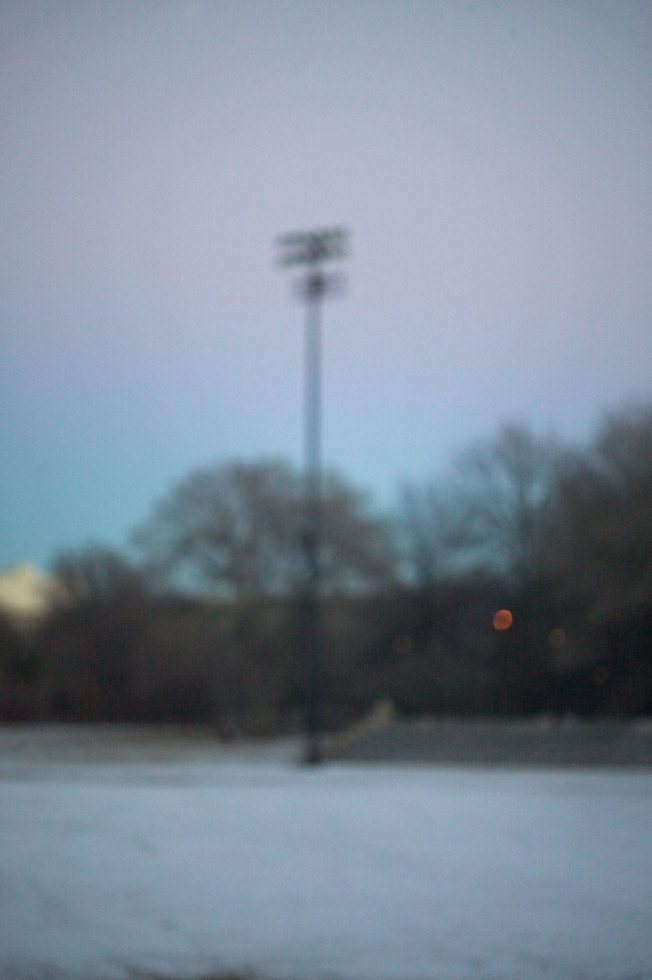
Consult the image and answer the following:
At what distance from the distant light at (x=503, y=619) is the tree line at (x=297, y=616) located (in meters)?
0.20

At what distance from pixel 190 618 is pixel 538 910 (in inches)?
1311

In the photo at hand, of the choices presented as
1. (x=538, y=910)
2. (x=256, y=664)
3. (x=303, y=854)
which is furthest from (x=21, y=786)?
(x=256, y=664)

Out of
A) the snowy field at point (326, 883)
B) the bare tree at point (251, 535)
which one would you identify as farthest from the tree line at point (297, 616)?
the snowy field at point (326, 883)

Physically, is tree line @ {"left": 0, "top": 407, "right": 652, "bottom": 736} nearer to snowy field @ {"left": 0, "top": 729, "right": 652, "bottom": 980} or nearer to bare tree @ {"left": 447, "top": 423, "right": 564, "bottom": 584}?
bare tree @ {"left": 447, "top": 423, "right": 564, "bottom": 584}

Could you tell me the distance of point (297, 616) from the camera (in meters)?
38.0

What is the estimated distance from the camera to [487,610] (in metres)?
39.8

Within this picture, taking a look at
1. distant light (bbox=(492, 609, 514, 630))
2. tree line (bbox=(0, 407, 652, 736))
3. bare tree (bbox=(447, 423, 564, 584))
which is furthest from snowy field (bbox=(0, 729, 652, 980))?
bare tree (bbox=(447, 423, 564, 584))

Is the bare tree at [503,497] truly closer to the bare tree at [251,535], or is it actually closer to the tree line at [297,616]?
the tree line at [297,616]

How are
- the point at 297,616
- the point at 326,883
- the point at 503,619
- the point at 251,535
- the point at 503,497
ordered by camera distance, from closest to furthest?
the point at 326,883 → the point at 297,616 → the point at 503,619 → the point at 251,535 → the point at 503,497

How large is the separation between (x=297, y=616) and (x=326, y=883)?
30934 mm

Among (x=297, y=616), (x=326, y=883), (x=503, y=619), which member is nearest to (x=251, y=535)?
(x=297, y=616)

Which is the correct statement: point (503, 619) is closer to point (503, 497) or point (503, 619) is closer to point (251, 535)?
point (503, 497)

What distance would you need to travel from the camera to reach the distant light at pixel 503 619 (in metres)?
38.7

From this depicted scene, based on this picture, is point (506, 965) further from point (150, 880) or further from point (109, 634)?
point (109, 634)
